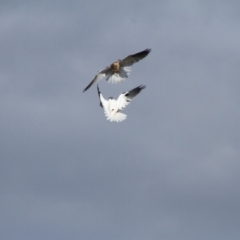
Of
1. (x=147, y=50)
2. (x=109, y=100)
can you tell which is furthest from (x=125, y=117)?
→ (x=147, y=50)

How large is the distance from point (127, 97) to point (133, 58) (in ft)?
4.20

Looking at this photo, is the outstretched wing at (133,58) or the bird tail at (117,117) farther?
the outstretched wing at (133,58)

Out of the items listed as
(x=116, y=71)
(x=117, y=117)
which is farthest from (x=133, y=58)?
(x=117, y=117)

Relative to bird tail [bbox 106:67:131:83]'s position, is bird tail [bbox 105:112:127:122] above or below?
below

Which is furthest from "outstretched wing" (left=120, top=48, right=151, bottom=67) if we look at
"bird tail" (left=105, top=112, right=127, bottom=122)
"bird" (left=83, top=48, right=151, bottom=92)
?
"bird tail" (left=105, top=112, right=127, bottom=122)

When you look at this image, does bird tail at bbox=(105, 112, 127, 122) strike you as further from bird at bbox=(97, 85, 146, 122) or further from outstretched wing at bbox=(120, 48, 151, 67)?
outstretched wing at bbox=(120, 48, 151, 67)

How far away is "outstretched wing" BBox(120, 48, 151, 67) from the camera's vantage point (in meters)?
24.4

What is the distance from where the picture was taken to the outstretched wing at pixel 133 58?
80.1ft

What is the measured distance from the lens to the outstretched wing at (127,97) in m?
24.3

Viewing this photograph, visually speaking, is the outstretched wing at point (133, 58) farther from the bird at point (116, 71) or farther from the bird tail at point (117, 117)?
the bird tail at point (117, 117)

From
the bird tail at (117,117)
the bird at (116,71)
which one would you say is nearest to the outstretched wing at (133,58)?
the bird at (116,71)

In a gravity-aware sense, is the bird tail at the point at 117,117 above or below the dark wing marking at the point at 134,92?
below

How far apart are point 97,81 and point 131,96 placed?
154 cm

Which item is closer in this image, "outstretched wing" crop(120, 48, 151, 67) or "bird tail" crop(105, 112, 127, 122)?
"bird tail" crop(105, 112, 127, 122)
